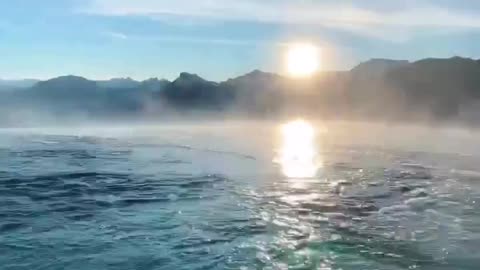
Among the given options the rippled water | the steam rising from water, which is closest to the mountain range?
the steam rising from water

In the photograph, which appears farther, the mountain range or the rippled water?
the mountain range

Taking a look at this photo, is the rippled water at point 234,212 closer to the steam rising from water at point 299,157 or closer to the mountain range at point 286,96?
the steam rising from water at point 299,157

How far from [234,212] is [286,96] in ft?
111

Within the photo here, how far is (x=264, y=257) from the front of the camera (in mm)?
6320

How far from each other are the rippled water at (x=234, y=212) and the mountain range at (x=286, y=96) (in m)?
16.9

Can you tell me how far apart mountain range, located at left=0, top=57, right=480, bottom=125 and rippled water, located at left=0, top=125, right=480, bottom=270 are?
16.9 m

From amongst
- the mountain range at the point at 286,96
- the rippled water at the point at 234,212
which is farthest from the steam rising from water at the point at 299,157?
the mountain range at the point at 286,96

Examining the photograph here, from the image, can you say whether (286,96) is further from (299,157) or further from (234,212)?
(234,212)

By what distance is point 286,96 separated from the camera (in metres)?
42.0

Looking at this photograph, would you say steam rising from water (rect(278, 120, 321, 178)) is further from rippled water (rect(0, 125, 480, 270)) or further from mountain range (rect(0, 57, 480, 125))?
mountain range (rect(0, 57, 480, 125))

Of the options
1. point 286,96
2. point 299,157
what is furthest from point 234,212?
point 286,96

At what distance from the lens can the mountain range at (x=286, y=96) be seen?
3153 cm

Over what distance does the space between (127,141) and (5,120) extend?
15.5m

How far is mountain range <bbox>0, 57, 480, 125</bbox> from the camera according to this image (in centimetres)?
3153
